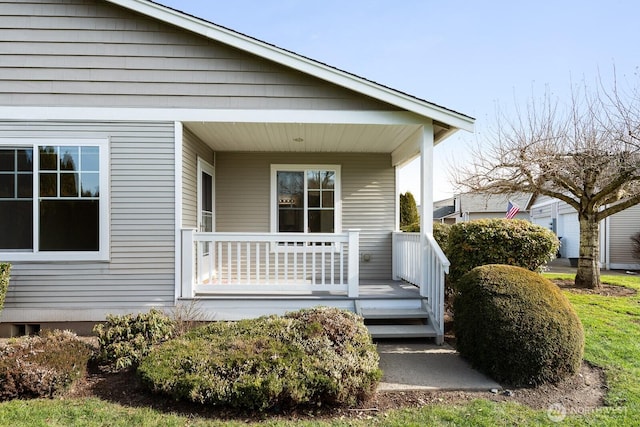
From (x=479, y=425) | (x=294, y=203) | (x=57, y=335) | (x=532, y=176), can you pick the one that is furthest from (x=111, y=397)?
(x=532, y=176)

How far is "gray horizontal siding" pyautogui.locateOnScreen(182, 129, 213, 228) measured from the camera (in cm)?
600

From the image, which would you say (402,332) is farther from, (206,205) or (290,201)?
(206,205)

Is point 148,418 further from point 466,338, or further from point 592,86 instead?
point 592,86

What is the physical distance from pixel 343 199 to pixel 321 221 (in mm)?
658

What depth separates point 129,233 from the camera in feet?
18.5

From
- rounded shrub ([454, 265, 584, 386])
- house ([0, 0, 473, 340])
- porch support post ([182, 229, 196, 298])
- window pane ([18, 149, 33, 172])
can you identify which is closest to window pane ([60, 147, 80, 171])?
house ([0, 0, 473, 340])

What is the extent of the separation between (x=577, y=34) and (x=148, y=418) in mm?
10989

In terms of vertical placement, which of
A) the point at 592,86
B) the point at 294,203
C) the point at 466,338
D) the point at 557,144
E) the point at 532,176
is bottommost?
the point at 466,338

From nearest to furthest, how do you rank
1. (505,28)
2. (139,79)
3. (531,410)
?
(531,410), (139,79), (505,28)

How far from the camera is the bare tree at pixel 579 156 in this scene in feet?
27.8

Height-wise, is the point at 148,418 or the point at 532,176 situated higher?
the point at 532,176

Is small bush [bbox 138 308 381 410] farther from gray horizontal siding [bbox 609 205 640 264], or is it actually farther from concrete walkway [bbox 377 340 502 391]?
gray horizontal siding [bbox 609 205 640 264]

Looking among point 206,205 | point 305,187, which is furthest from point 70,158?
point 305,187

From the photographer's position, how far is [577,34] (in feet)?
29.1
